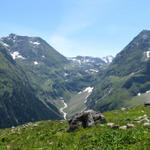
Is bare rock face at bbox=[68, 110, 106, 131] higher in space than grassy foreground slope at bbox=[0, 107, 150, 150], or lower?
higher

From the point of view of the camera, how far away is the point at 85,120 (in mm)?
35188

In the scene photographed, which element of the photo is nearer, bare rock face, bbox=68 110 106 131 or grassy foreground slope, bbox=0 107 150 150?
grassy foreground slope, bbox=0 107 150 150

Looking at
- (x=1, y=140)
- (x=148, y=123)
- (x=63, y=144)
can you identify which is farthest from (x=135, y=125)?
(x=1, y=140)

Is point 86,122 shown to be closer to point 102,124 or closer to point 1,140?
point 102,124

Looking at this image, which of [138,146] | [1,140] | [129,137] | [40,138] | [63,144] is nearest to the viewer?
[138,146]

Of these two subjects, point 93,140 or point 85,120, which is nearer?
point 93,140

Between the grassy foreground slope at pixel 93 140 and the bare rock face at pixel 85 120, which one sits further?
the bare rock face at pixel 85 120

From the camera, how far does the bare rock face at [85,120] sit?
34.7m

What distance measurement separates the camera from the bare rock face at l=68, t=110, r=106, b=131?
114 feet

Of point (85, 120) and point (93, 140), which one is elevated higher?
point (85, 120)

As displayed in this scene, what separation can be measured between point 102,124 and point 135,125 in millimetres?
3669

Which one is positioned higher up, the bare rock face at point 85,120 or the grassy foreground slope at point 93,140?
the bare rock face at point 85,120

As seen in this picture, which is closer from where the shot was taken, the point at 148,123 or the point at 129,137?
the point at 129,137

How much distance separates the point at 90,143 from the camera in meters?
26.8
